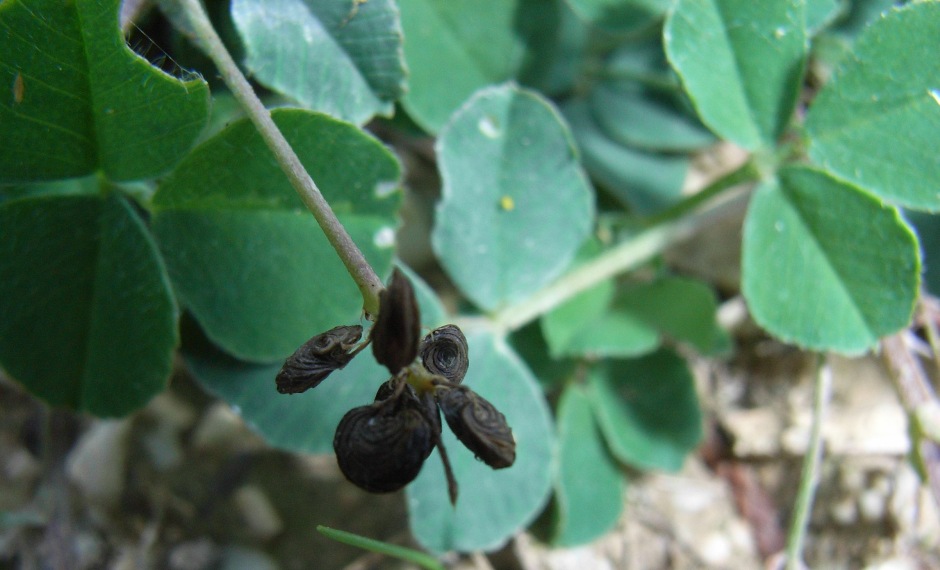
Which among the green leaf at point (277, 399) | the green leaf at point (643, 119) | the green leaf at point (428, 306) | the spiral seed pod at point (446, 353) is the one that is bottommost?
the green leaf at point (277, 399)

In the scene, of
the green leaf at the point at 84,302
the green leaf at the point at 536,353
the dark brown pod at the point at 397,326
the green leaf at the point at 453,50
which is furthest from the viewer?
the green leaf at the point at 536,353

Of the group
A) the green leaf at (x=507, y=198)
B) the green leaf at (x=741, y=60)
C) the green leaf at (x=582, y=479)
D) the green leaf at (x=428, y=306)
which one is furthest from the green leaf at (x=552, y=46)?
the green leaf at (x=582, y=479)

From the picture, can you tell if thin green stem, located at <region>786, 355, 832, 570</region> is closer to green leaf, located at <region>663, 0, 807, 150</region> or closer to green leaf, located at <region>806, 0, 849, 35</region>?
green leaf, located at <region>663, 0, 807, 150</region>

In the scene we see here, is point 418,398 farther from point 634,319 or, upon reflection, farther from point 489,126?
point 634,319

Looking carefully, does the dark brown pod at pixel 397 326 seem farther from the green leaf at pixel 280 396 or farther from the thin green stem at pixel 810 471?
the thin green stem at pixel 810 471

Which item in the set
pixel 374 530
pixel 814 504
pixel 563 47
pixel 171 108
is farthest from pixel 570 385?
pixel 171 108

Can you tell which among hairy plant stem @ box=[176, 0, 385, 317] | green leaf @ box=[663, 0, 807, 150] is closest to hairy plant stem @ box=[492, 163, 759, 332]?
green leaf @ box=[663, 0, 807, 150]
